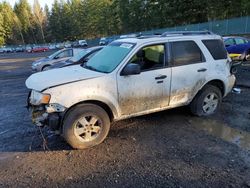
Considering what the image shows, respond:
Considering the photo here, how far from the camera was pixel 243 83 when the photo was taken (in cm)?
962

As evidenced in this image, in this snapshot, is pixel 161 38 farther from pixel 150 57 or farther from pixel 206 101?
pixel 206 101

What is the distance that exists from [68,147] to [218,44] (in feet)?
13.4

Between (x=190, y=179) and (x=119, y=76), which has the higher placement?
(x=119, y=76)

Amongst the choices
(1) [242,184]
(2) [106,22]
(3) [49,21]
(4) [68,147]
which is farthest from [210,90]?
(3) [49,21]

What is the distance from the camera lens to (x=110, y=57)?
5641mm

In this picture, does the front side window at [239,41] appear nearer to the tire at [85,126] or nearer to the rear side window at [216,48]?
the rear side window at [216,48]

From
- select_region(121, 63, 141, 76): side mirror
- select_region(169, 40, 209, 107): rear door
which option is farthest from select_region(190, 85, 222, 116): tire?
select_region(121, 63, 141, 76): side mirror

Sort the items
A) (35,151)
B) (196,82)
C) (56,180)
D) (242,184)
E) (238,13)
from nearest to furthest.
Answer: (242,184) → (56,180) → (35,151) → (196,82) → (238,13)

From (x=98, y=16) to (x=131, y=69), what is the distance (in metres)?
79.6

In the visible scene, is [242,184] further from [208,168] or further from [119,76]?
[119,76]

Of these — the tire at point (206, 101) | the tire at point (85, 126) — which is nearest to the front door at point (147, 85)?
the tire at point (85, 126)

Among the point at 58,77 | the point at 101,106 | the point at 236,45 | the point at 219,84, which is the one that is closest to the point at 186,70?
the point at 219,84

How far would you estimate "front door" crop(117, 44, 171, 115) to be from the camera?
Answer: 5207 mm

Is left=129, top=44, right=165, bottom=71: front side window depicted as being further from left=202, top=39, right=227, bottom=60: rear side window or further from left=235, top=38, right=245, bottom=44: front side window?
left=235, top=38, right=245, bottom=44: front side window
